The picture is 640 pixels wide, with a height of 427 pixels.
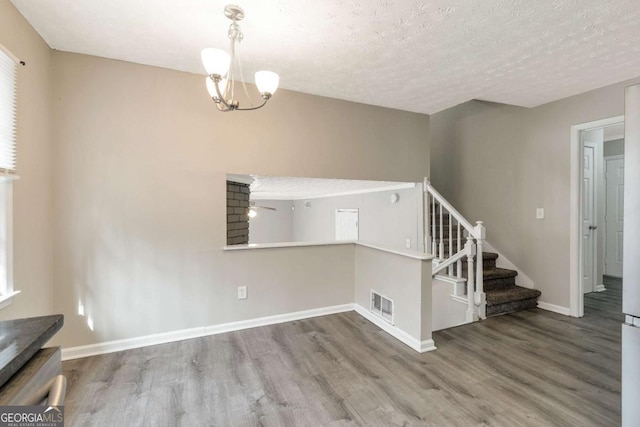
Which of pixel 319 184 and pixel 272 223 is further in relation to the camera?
pixel 272 223

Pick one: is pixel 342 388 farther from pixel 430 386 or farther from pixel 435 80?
pixel 435 80

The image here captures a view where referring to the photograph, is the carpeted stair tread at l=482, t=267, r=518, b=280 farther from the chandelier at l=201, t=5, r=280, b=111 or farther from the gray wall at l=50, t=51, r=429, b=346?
the chandelier at l=201, t=5, r=280, b=111

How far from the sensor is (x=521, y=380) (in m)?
2.09

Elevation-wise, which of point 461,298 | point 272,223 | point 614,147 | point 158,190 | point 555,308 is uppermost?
point 614,147

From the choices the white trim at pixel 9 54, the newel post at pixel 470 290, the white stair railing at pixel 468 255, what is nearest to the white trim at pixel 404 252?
the white stair railing at pixel 468 255

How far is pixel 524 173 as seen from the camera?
12.3 feet

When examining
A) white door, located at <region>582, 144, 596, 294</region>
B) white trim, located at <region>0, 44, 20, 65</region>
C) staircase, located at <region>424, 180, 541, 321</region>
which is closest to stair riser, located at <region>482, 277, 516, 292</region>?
staircase, located at <region>424, 180, 541, 321</region>

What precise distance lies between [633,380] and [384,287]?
1832 millimetres

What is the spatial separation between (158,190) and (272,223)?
604 cm

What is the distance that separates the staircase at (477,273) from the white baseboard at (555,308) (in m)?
0.07

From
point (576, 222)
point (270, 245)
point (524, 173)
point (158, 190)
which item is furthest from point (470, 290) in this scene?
point (158, 190)

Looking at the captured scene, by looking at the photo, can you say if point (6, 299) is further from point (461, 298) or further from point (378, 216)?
point (378, 216)

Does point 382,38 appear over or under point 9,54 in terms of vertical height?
over

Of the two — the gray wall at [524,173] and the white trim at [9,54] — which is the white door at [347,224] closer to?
the gray wall at [524,173]
